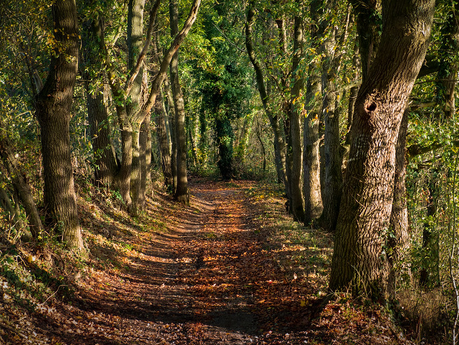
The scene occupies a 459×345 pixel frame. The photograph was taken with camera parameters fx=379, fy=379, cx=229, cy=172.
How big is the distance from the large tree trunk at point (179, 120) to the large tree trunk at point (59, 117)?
33.1 feet

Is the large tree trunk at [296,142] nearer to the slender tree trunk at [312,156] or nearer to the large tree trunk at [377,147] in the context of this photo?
the slender tree trunk at [312,156]

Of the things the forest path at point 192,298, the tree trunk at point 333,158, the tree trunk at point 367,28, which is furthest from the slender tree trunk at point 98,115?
the tree trunk at point 367,28

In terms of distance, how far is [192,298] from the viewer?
7.71 m

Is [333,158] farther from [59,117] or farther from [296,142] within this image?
[59,117]

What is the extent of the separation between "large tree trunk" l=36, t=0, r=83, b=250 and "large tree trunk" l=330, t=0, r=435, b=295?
5.35 meters

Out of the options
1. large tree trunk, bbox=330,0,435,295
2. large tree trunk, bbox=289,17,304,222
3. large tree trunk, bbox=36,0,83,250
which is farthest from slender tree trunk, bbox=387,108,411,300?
large tree trunk, bbox=36,0,83,250

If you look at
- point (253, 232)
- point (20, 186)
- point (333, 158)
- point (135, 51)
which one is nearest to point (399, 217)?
point (333, 158)

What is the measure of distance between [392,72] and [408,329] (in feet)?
12.3

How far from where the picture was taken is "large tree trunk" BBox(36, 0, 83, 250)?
7.40 metres

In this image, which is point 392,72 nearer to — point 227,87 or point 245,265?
point 245,265

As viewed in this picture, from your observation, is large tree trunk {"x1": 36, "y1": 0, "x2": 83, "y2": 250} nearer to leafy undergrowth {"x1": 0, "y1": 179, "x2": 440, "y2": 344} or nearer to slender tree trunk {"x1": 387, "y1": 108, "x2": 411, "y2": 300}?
leafy undergrowth {"x1": 0, "y1": 179, "x2": 440, "y2": 344}

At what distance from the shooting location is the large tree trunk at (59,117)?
24.3 feet

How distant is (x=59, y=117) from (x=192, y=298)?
4505 millimetres

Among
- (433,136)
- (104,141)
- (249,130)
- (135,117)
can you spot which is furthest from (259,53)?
(249,130)
